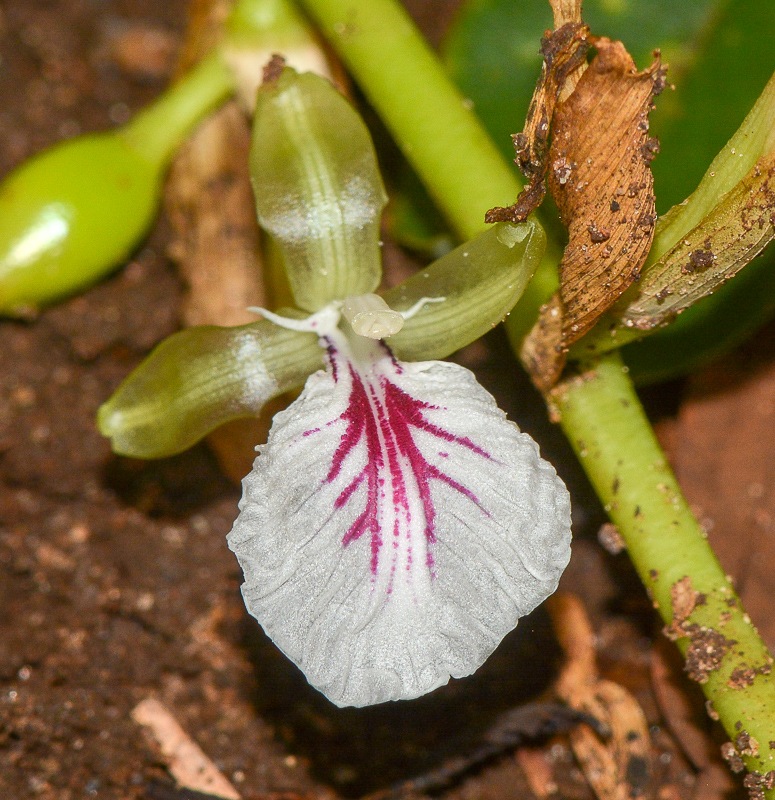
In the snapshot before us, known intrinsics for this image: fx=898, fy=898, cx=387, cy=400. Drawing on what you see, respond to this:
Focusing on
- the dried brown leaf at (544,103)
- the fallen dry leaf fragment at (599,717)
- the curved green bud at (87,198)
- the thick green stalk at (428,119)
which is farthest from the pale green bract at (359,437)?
the curved green bud at (87,198)

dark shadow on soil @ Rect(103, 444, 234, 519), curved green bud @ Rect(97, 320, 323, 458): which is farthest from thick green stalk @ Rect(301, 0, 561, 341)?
dark shadow on soil @ Rect(103, 444, 234, 519)

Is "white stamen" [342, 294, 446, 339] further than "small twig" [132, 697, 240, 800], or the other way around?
"small twig" [132, 697, 240, 800]

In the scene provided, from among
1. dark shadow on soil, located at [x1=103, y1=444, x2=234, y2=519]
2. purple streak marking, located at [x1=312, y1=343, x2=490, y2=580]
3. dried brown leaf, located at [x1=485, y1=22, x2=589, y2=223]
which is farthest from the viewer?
dark shadow on soil, located at [x1=103, y1=444, x2=234, y2=519]

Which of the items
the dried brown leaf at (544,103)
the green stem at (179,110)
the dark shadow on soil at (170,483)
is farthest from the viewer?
the green stem at (179,110)

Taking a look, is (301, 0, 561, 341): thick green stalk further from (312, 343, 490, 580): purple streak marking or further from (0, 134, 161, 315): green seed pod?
(0, 134, 161, 315): green seed pod

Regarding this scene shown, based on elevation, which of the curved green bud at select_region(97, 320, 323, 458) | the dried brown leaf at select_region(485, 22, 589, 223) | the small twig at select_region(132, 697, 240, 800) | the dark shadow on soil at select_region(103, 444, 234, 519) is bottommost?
the small twig at select_region(132, 697, 240, 800)

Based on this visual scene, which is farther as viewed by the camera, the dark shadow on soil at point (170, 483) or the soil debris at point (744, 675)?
the dark shadow on soil at point (170, 483)

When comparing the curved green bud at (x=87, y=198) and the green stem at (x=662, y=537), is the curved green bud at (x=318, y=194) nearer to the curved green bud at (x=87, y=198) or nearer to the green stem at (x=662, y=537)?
the green stem at (x=662, y=537)

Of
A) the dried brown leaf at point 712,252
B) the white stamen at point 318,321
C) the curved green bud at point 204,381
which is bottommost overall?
the curved green bud at point 204,381
